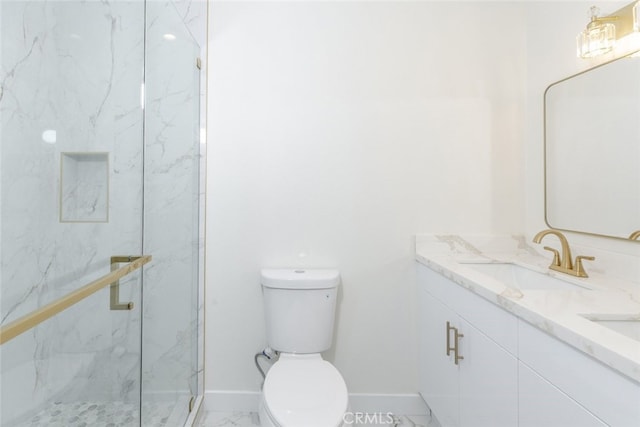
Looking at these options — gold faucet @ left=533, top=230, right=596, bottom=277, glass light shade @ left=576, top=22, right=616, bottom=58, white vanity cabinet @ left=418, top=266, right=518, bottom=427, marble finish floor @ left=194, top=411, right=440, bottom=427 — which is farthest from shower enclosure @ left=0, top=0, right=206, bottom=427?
glass light shade @ left=576, top=22, right=616, bottom=58

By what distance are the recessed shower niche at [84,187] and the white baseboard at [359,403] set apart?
1.12 meters

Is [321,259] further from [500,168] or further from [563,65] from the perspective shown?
[563,65]

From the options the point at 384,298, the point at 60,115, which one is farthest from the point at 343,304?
the point at 60,115

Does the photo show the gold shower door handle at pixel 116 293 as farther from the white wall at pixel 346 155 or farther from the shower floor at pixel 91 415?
the white wall at pixel 346 155

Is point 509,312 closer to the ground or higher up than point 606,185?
closer to the ground

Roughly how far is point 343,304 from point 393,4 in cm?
157

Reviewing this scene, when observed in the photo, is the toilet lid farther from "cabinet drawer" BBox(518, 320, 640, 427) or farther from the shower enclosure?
"cabinet drawer" BBox(518, 320, 640, 427)

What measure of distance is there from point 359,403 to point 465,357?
2.44 feet

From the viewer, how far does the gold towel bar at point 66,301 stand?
716 millimetres

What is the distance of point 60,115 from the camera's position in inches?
38.8

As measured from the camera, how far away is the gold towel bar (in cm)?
72

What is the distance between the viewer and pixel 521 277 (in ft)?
4.89

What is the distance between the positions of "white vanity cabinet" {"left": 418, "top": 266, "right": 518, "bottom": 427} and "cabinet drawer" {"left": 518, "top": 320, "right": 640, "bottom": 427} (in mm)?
78

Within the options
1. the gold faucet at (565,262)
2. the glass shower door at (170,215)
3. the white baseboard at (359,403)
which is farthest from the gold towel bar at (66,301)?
the gold faucet at (565,262)
